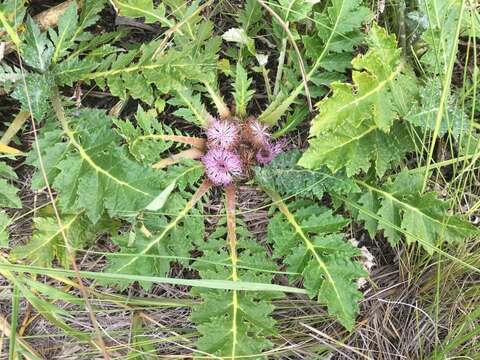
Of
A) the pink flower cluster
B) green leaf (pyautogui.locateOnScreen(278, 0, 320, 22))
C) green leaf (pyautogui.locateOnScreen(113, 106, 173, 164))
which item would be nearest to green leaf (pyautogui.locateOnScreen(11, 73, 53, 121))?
green leaf (pyautogui.locateOnScreen(113, 106, 173, 164))

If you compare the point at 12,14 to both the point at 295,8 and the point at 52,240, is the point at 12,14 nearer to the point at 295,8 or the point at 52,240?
the point at 52,240

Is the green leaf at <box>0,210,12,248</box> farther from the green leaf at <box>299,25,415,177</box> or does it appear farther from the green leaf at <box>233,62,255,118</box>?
the green leaf at <box>299,25,415,177</box>

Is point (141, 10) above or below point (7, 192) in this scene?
above

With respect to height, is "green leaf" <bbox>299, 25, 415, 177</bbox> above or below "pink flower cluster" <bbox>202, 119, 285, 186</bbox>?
above

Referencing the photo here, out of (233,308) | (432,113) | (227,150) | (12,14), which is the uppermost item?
(12,14)

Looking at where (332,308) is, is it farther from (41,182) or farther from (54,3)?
(54,3)

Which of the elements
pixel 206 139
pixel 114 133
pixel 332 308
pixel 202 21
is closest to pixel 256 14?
pixel 202 21

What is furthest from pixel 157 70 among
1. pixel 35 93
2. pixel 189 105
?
pixel 35 93
